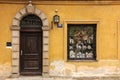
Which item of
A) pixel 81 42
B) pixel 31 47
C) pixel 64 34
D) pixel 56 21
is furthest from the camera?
pixel 81 42

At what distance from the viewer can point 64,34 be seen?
19.1 metres

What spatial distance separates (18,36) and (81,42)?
318 centimetres

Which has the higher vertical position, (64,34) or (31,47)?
(64,34)

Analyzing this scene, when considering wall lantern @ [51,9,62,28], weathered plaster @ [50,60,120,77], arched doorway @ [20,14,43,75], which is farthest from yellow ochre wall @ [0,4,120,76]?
arched doorway @ [20,14,43,75]

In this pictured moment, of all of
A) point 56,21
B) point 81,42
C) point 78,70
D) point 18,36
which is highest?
point 56,21

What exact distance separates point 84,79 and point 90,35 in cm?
227

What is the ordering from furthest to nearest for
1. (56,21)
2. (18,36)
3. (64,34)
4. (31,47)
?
(31,47), (64,34), (18,36), (56,21)

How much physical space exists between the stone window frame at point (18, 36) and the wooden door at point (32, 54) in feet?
1.33

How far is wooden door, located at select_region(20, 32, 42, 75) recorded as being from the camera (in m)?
19.3

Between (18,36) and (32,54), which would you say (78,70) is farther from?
(18,36)

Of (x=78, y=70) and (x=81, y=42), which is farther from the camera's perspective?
(x=81, y=42)

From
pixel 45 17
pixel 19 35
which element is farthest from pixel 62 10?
pixel 19 35

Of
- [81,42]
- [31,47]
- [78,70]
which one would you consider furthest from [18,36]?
[78,70]

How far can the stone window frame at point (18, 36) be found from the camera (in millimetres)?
18891
